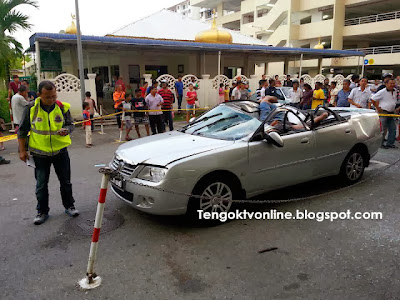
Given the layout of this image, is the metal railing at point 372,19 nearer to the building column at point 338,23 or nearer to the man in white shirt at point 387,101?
the building column at point 338,23

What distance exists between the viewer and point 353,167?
18.8 ft

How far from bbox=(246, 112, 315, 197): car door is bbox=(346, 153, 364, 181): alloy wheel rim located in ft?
3.38

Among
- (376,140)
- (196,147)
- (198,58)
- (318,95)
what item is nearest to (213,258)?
(196,147)

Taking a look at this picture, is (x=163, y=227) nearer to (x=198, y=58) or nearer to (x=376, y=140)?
(x=376, y=140)

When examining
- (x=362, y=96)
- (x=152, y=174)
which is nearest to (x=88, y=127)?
(x=152, y=174)

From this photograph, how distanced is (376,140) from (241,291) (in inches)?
175

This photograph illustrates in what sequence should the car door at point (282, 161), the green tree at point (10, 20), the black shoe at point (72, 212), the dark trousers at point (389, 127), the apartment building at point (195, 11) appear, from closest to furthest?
the car door at point (282, 161) < the black shoe at point (72, 212) < the dark trousers at point (389, 127) < the green tree at point (10, 20) < the apartment building at point (195, 11)

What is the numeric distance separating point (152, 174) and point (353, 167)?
369 cm

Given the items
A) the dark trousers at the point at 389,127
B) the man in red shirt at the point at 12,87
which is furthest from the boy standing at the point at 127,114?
the dark trousers at the point at 389,127

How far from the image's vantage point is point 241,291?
9.68 feet

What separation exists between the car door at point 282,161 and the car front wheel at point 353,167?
3.07 feet

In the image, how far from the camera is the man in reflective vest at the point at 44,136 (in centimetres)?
415

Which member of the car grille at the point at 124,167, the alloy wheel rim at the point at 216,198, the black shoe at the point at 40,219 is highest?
the car grille at the point at 124,167

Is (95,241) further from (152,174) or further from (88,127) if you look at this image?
(88,127)
